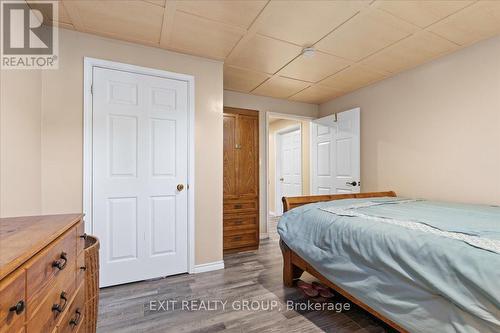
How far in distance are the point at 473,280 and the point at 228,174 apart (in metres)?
2.55

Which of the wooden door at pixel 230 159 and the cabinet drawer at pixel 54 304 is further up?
the wooden door at pixel 230 159

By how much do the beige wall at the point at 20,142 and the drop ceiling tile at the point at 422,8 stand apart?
2.64 meters

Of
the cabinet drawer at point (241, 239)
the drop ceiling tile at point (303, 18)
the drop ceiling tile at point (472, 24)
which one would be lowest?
the cabinet drawer at point (241, 239)

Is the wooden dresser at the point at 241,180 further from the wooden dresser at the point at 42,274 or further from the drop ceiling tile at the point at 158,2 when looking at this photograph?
the wooden dresser at the point at 42,274

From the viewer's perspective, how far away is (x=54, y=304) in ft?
2.73

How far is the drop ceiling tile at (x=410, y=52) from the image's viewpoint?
2254mm

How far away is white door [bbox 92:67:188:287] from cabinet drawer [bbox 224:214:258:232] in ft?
2.35

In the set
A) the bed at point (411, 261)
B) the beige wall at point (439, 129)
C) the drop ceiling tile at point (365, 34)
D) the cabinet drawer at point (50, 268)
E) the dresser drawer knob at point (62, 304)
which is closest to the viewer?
the cabinet drawer at point (50, 268)

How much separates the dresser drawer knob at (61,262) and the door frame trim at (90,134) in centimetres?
140

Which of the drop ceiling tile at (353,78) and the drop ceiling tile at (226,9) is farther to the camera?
the drop ceiling tile at (353,78)

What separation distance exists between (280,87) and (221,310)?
2979mm

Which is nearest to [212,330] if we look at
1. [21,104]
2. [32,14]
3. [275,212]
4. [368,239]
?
[368,239]

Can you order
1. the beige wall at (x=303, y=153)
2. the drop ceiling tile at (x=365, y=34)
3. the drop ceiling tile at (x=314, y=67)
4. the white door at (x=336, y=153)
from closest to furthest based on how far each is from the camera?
the drop ceiling tile at (x=365, y=34)
the drop ceiling tile at (x=314, y=67)
the white door at (x=336, y=153)
the beige wall at (x=303, y=153)

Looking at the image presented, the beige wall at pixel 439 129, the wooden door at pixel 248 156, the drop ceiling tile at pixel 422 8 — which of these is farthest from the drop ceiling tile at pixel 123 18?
the beige wall at pixel 439 129
